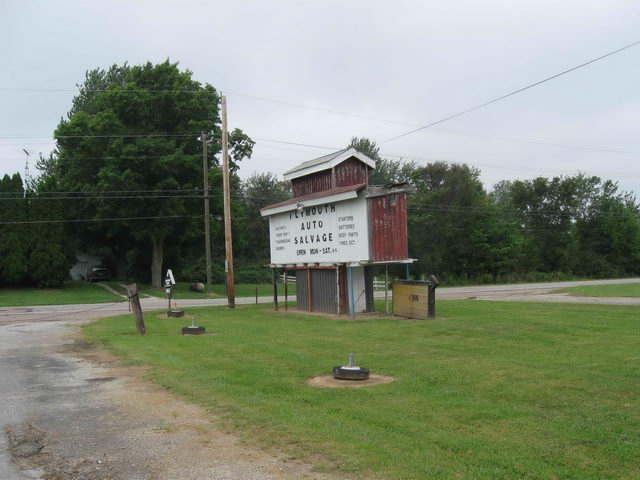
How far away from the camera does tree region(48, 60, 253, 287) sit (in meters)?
42.6

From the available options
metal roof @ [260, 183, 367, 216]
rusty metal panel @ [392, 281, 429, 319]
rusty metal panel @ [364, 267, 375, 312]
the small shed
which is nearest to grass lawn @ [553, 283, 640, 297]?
rusty metal panel @ [364, 267, 375, 312]

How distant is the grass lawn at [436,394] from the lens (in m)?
5.71

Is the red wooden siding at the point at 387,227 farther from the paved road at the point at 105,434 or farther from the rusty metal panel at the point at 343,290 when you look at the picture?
the paved road at the point at 105,434

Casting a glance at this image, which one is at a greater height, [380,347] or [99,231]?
[99,231]

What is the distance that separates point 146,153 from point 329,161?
2310cm

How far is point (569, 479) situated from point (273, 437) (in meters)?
2.98

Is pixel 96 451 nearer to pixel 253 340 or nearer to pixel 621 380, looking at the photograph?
pixel 621 380

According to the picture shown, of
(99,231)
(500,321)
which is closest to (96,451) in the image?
(500,321)

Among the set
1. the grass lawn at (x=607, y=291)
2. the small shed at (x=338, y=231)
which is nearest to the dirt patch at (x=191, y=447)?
the small shed at (x=338, y=231)

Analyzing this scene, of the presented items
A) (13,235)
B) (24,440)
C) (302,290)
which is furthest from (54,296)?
(24,440)

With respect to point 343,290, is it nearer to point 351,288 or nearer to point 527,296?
point 351,288

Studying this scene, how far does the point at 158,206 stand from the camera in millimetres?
44250

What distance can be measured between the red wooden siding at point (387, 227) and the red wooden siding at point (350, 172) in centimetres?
287

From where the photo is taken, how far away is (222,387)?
931 centimetres
